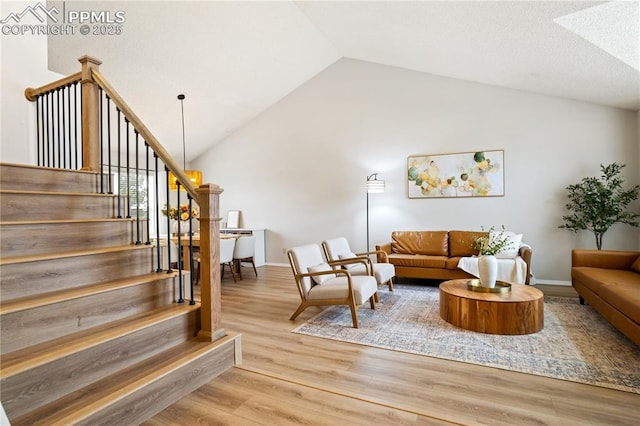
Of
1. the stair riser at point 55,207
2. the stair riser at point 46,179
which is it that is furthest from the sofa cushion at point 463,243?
the stair riser at point 46,179

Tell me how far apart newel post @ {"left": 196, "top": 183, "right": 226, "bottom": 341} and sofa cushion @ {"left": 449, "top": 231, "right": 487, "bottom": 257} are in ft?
13.1

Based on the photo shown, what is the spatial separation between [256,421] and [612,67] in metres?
4.75

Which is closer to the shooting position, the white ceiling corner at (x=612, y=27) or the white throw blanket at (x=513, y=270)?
the white ceiling corner at (x=612, y=27)

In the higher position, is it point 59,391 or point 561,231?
point 561,231

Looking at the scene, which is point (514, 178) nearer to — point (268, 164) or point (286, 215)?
point (286, 215)

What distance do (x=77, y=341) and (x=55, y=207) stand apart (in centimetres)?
130

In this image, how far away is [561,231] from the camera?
495 centimetres

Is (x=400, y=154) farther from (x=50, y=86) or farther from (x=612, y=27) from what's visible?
(x=50, y=86)

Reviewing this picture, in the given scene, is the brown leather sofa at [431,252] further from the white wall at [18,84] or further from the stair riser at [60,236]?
the white wall at [18,84]

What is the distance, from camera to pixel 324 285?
3549 mm

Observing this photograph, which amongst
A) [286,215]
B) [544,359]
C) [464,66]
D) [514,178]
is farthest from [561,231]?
[286,215]

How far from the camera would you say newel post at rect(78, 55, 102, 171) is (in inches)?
120

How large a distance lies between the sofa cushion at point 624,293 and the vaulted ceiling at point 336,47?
2160 millimetres

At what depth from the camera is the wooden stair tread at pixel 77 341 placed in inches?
62.1
